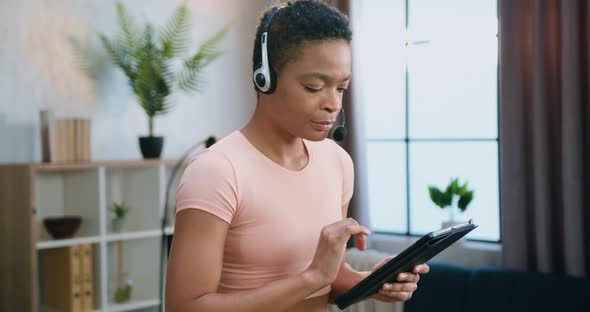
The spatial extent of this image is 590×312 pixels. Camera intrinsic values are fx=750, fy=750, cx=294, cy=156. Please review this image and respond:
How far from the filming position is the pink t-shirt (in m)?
1.23

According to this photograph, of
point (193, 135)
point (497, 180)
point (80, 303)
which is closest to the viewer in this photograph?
point (80, 303)

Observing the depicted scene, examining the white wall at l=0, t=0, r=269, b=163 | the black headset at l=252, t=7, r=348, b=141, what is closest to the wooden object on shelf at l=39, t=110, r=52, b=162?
the white wall at l=0, t=0, r=269, b=163

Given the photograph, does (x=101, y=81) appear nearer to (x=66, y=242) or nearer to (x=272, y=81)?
(x=66, y=242)

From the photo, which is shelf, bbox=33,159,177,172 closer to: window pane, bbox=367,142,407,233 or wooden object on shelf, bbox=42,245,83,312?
wooden object on shelf, bbox=42,245,83,312

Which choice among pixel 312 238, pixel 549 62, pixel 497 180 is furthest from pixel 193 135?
pixel 312 238

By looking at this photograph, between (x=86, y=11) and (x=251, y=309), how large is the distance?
10.6ft

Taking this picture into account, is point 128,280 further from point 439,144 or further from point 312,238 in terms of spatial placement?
point 312,238

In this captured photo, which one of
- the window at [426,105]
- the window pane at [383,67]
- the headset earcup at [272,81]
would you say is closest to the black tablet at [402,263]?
the headset earcup at [272,81]

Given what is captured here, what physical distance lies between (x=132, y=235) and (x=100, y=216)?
0.26 m

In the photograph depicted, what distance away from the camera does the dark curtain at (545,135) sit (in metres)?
3.28

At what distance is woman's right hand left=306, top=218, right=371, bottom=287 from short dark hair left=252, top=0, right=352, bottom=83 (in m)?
0.29

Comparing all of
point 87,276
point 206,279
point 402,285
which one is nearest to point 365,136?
point 87,276

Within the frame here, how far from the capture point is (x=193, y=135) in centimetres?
465

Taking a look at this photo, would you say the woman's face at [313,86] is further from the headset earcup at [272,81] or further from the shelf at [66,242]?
the shelf at [66,242]
